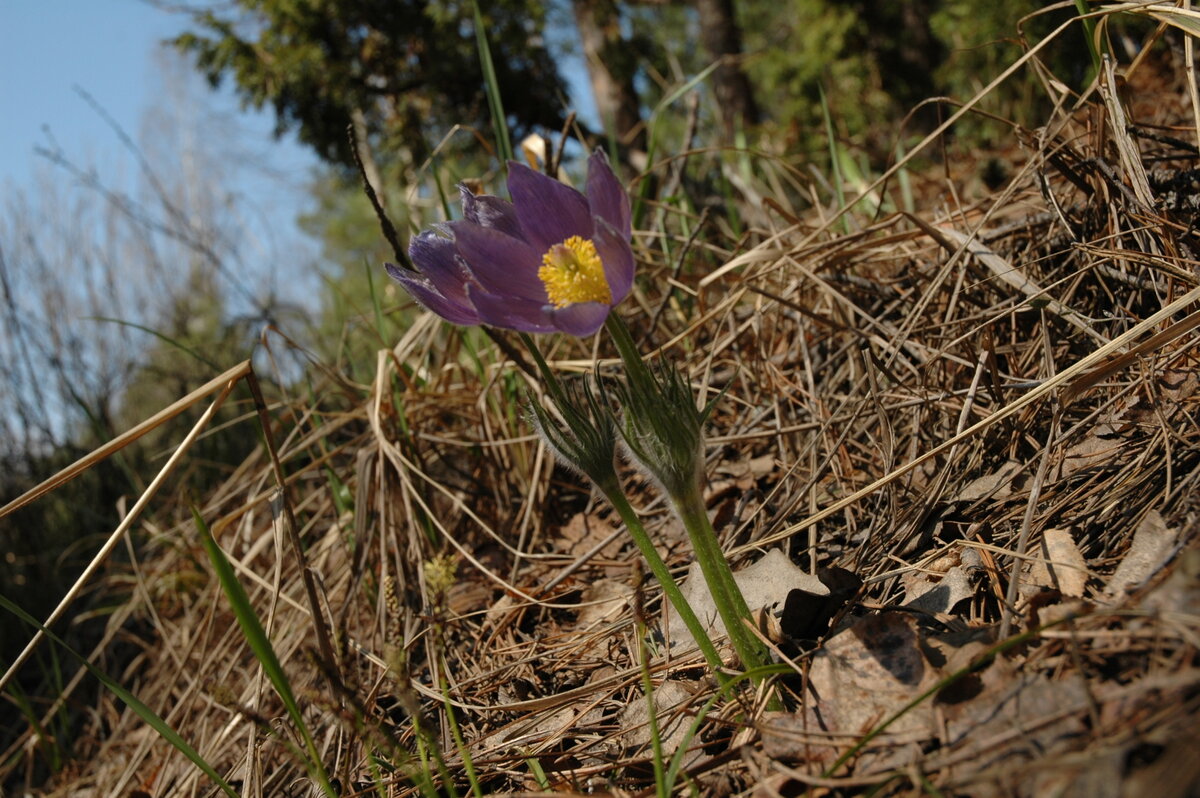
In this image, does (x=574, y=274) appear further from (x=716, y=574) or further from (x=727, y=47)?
(x=727, y=47)

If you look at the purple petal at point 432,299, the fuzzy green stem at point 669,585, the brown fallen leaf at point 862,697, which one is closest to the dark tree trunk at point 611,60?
Answer: the purple petal at point 432,299

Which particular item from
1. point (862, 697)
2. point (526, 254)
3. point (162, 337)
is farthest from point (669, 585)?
point (162, 337)

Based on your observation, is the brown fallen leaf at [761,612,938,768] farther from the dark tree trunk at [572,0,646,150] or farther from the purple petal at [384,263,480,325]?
the dark tree trunk at [572,0,646,150]

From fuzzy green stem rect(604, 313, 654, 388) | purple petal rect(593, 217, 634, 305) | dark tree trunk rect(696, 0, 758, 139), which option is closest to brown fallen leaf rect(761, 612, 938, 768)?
fuzzy green stem rect(604, 313, 654, 388)

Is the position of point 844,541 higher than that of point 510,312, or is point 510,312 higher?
point 510,312

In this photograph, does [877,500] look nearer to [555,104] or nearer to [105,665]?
[105,665]

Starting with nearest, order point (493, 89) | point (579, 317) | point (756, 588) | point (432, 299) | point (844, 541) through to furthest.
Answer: point (579, 317)
point (432, 299)
point (756, 588)
point (844, 541)
point (493, 89)

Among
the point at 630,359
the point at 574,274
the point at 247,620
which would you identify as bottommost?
the point at 247,620
